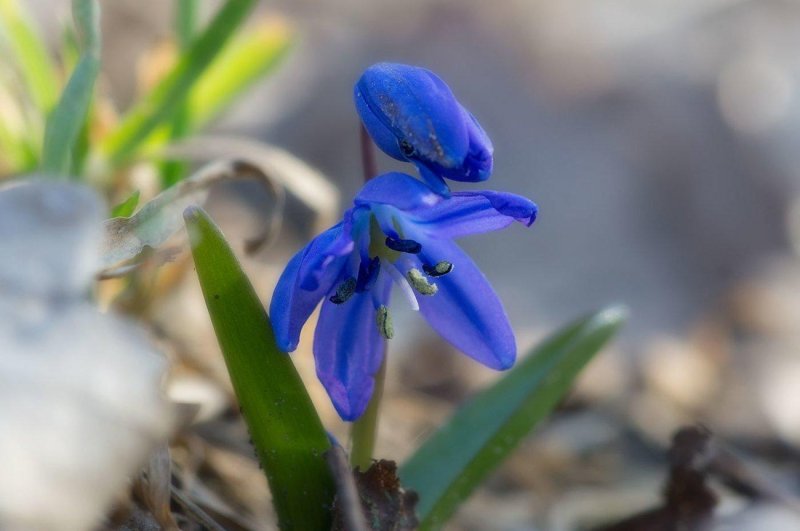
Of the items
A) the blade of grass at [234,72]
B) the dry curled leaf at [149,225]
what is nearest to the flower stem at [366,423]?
the dry curled leaf at [149,225]

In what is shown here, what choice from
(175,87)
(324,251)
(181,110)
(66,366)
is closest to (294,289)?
(324,251)

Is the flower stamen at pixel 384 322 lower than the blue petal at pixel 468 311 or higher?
lower

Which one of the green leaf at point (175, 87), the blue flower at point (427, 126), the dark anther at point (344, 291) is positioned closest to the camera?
the blue flower at point (427, 126)

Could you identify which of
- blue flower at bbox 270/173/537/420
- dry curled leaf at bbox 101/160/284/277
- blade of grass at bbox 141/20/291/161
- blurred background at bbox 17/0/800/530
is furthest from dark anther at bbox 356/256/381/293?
blade of grass at bbox 141/20/291/161

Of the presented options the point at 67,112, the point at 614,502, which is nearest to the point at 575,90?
the point at 614,502

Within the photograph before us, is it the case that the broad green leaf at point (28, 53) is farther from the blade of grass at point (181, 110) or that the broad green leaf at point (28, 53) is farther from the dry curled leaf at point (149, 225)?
the dry curled leaf at point (149, 225)

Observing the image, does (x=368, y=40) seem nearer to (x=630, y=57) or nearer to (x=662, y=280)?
(x=630, y=57)

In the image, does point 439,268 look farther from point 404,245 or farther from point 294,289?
point 294,289
